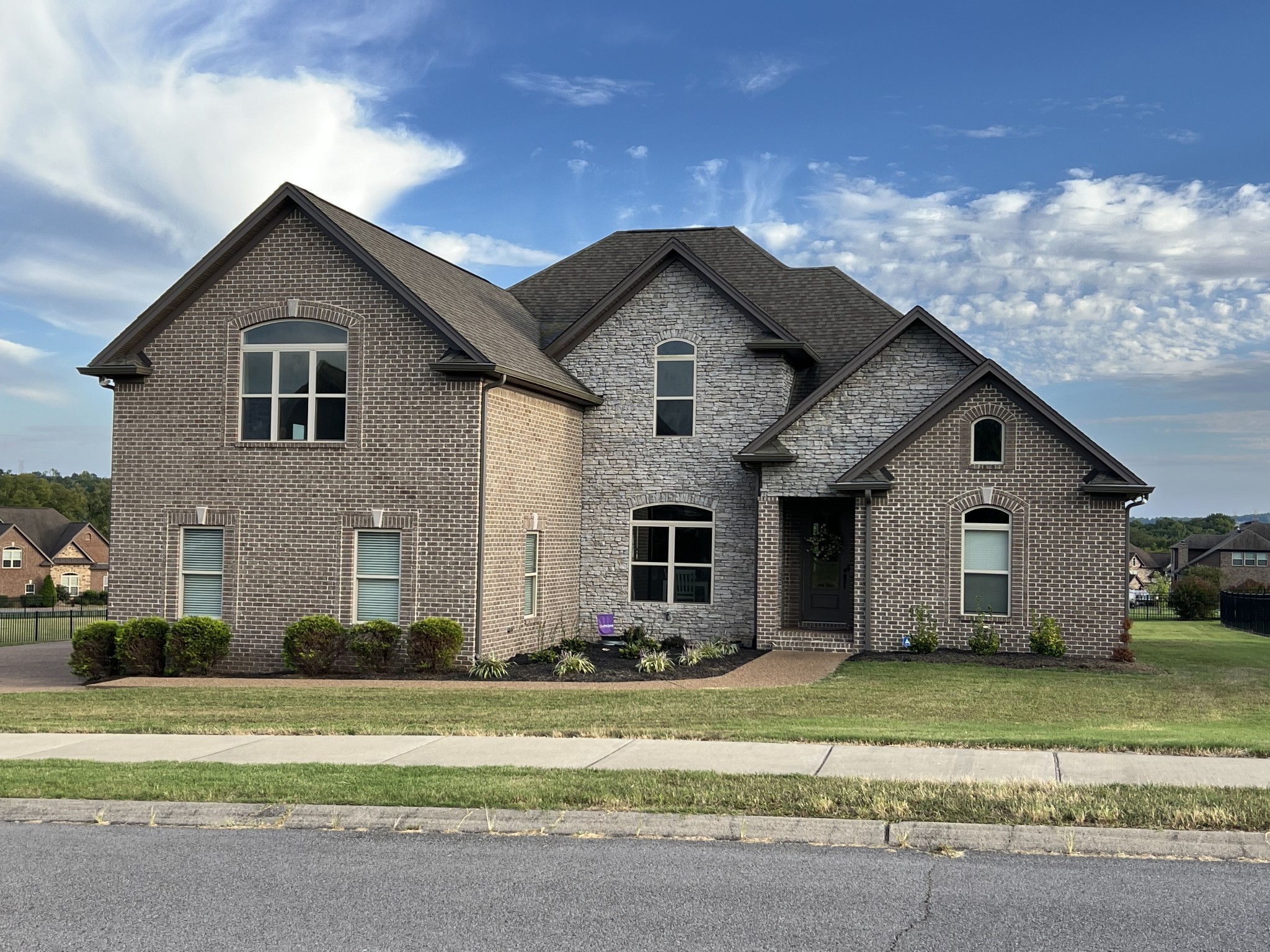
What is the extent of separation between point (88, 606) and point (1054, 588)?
79.7 metres

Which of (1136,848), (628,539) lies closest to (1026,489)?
(628,539)

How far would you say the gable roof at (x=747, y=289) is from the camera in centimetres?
2697

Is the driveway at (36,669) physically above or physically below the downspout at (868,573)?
below

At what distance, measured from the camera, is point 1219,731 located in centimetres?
1288

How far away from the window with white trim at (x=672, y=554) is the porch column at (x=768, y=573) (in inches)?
57.7

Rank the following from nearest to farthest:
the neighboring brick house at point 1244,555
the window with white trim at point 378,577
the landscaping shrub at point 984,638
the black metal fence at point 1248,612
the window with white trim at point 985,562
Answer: the window with white trim at point 378,577
the landscaping shrub at point 984,638
the window with white trim at point 985,562
the black metal fence at point 1248,612
the neighboring brick house at point 1244,555

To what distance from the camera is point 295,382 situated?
21.7 m

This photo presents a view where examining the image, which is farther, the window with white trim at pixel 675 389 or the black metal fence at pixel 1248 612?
the black metal fence at pixel 1248 612

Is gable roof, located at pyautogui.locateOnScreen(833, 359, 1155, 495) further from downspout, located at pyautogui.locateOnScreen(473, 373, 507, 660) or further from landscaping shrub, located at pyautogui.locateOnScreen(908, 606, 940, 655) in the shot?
downspout, located at pyautogui.locateOnScreen(473, 373, 507, 660)

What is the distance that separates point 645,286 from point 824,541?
6.47 meters

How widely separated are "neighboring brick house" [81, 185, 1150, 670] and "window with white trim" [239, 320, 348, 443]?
0.16ft

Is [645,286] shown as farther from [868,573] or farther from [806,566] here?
[868,573]

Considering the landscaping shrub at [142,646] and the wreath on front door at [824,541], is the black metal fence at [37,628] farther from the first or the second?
the wreath on front door at [824,541]

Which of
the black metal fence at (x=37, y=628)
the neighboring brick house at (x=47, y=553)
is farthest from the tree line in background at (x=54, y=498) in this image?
the black metal fence at (x=37, y=628)
